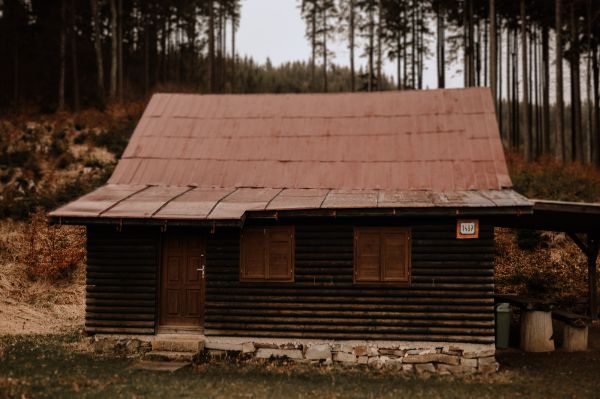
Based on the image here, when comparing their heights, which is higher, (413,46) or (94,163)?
(413,46)

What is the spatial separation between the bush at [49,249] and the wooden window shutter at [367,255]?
35.0ft

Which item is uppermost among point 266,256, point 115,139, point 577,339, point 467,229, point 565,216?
point 115,139

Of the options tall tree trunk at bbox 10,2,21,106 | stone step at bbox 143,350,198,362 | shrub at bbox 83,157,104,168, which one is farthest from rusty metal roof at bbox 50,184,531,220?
tall tree trunk at bbox 10,2,21,106

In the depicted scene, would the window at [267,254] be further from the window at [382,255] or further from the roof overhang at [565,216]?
the roof overhang at [565,216]

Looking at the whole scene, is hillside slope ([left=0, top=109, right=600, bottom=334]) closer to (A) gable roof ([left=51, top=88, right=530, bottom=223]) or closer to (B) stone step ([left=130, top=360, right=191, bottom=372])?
(B) stone step ([left=130, top=360, right=191, bottom=372])

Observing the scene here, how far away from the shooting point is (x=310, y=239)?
11250 millimetres

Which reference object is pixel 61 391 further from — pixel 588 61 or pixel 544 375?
pixel 588 61

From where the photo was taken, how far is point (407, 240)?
1099 cm

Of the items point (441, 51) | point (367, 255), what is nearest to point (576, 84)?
point (441, 51)

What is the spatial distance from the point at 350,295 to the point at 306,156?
3659 millimetres

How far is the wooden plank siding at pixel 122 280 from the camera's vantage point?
1154 centimetres

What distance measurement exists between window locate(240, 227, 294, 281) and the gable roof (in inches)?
25.7

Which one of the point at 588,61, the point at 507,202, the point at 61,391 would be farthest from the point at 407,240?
the point at 588,61

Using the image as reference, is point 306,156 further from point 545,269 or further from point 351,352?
point 545,269
